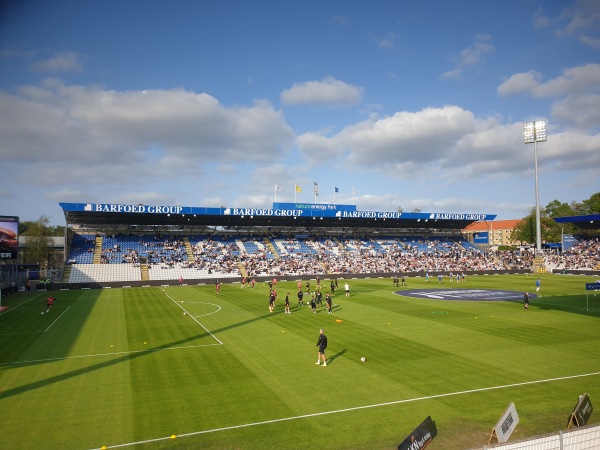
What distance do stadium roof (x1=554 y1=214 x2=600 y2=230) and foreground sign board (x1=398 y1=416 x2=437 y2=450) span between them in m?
84.3

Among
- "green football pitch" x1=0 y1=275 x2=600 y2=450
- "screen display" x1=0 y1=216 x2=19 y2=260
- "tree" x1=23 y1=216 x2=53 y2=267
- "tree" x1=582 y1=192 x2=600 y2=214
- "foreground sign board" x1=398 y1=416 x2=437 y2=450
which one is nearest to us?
"foreground sign board" x1=398 y1=416 x2=437 y2=450

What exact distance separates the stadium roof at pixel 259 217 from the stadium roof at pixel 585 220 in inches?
512

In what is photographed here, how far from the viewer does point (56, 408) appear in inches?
547

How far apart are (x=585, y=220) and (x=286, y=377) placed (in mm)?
84760

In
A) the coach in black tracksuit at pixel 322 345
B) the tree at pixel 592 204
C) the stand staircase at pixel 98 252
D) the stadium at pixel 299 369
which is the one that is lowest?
the stadium at pixel 299 369

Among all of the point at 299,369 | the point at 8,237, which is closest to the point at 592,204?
the point at 299,369

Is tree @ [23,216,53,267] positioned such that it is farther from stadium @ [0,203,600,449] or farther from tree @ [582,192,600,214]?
tree @ [582,192,600,214]

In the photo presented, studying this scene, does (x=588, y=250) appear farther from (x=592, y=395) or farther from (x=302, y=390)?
(x=302, y=390)

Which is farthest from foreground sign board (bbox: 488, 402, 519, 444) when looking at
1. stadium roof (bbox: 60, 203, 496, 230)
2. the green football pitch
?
stadium roof (bbox: 60, 203, 496, 230)

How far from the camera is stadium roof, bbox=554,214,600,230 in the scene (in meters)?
77.4

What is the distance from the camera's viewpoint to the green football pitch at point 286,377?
39.8ft

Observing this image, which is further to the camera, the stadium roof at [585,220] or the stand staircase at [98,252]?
the stadium roof at [585,220]

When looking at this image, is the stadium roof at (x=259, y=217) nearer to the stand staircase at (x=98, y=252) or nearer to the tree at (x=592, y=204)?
the stand staircase at (x=98, y=252)

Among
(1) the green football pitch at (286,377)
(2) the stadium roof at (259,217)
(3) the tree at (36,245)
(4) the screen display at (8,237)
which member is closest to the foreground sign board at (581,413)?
(1) the green football pitch at (286,377)
